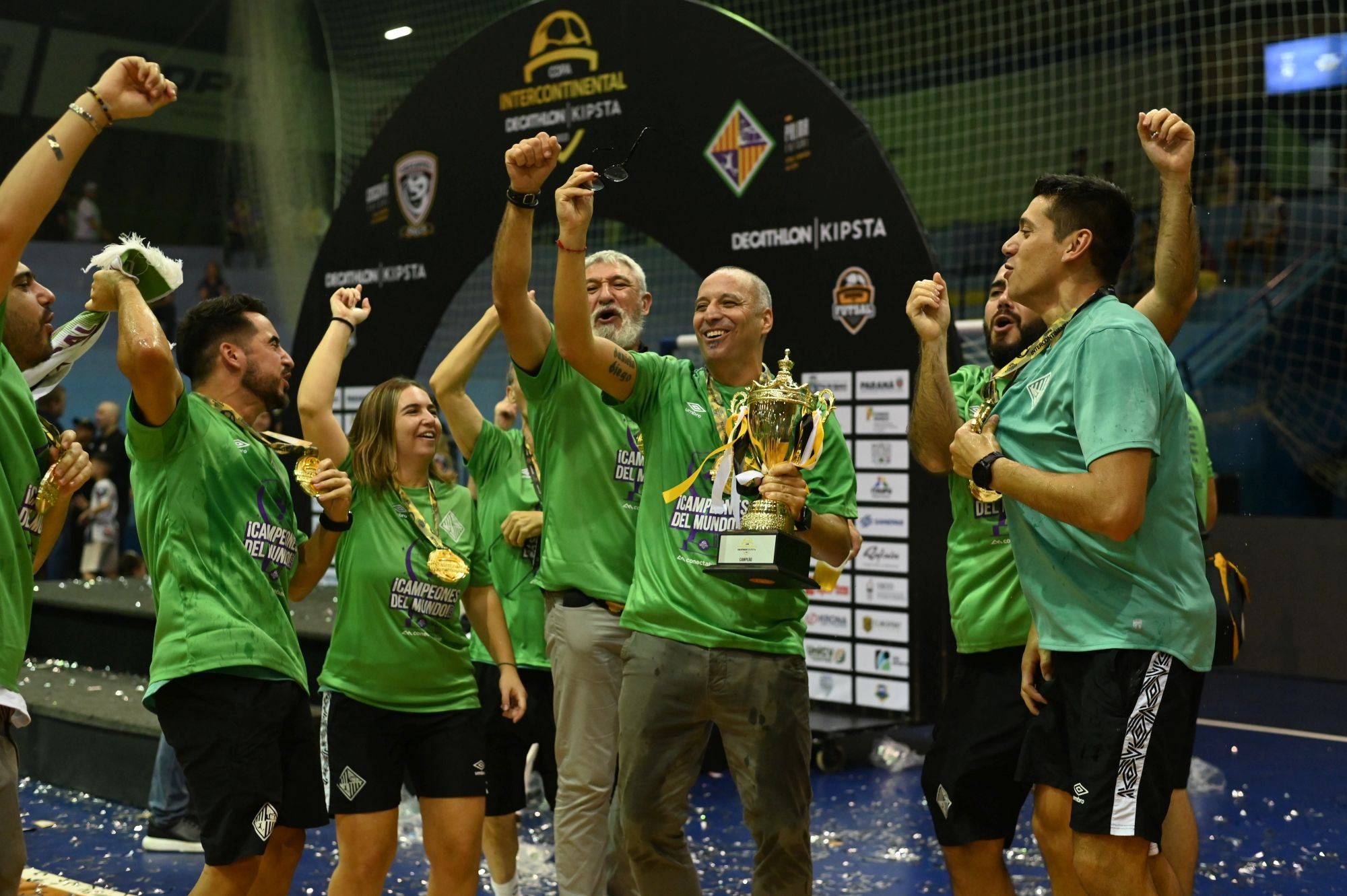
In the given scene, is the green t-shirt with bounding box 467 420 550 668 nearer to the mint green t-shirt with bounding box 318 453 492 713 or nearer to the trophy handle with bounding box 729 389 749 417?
the mint green t-shirt with bounding box 318 453 492 713

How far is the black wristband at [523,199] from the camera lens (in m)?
3.68

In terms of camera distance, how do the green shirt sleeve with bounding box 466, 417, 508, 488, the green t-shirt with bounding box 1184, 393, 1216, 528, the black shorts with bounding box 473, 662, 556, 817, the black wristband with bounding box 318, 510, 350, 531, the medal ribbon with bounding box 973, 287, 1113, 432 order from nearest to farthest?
1. the medal ribbon with bounding box 973, 287, 1113, 432
2. the black wristband with bounding box 318, 510, 350, 531
3. the green t-shirt with bounding box 1184, 393, 1216, 528
4. the black shorts with bounding box 473, 662, 556, 817
5. the green shirt sleeve with bounding box 466, 417, 508, 488

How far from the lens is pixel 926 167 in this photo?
15133mm

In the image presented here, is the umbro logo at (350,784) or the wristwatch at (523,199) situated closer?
the wristwatch at (523,199)

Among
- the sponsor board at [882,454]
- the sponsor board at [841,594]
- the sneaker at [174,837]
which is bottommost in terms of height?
the sneaker at [174,837]

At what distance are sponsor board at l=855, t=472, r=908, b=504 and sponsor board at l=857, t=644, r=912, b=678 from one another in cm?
77

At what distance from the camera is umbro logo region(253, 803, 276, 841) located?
11.7 feet

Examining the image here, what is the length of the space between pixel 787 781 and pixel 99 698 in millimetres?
5101

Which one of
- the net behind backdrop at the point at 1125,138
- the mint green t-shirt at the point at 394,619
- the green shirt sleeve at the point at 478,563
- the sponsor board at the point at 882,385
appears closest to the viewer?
the mint green t-shirt at the point at 394,619

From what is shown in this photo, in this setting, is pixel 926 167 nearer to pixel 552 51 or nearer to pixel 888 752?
pixel 552 51

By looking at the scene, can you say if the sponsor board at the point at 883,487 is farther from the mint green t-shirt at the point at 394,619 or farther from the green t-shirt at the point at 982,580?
the mint green t-shirt at the point at 394,619

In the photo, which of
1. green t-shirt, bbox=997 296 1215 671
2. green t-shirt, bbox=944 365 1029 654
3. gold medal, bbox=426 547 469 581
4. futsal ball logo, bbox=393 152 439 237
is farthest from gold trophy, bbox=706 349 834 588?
futsal ball logo, bbox=393 152 439 237

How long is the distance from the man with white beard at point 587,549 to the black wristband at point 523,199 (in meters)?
0.46

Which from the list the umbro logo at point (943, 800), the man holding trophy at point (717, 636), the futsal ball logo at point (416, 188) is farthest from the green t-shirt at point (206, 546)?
the futsal ball logo at point (416, 188)
